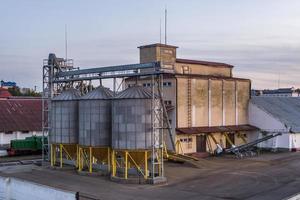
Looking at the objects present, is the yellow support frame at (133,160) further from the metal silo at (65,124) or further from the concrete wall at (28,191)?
the concrete wall at (28,191)

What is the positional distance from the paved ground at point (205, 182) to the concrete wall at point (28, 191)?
509 cm

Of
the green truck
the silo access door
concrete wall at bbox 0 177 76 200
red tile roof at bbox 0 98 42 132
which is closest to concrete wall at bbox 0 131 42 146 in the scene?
red tile roof at bbox 0 98 42 132

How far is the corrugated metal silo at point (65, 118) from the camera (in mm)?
32812

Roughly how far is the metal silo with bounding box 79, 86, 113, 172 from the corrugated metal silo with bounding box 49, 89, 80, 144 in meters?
1.70

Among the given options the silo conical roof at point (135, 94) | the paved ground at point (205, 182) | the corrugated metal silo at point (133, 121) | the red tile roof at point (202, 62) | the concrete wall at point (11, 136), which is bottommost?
the paved ground at point (205, 182)

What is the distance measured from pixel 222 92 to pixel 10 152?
2096 cm

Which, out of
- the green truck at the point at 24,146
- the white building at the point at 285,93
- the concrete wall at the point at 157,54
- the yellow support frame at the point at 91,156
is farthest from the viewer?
the white building at the point at 285,93

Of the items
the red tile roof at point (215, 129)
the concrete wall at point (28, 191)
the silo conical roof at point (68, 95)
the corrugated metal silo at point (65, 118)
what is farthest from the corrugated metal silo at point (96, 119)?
the concrete wall at point (28, 191)

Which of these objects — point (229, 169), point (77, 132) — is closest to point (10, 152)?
point (77, 132)

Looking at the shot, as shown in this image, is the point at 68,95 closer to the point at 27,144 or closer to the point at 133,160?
the point at 133,160

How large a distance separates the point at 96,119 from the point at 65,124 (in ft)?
13.3

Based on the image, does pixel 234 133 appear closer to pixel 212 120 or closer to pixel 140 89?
pixel 212 120

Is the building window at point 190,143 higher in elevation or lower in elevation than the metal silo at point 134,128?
lower

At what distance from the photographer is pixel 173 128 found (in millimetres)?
38500
